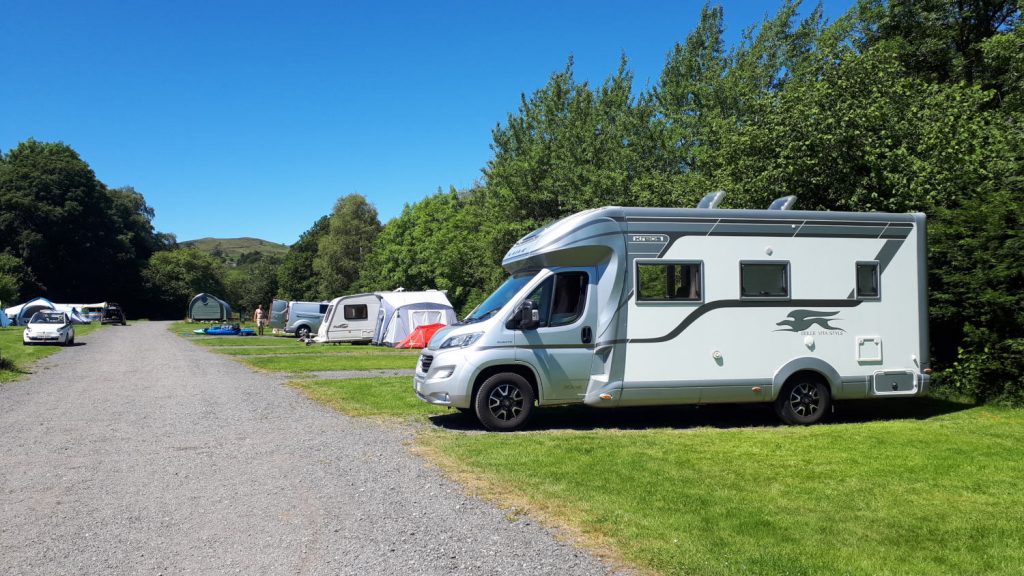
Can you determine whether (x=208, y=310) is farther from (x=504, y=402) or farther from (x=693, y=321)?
(x=693, y=321)

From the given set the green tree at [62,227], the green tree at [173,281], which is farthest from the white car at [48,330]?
the green tree at [173,281]

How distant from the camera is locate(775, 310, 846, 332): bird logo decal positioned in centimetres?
966

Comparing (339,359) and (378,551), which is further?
(339,359)

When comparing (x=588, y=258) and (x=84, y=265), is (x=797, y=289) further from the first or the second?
(x=84, y=265)

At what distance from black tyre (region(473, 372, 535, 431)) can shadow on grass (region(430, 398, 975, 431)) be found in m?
0.29

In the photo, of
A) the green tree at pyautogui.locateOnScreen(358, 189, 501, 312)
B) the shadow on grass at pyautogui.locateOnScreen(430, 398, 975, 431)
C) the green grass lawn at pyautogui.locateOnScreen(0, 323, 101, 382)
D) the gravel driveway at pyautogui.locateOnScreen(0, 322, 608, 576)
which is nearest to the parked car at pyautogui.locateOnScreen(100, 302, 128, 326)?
the green tree at pyautogui.locateOnScreen(358, 189, 501, 312)

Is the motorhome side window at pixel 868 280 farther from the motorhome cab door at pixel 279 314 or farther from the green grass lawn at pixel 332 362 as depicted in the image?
the motorhome cab door at pixel 279 314

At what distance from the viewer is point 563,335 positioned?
9.38 m

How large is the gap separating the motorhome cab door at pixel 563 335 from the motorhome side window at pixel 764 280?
1.99 metres

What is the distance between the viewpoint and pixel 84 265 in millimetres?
77188

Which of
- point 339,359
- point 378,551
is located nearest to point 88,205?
point 339,359

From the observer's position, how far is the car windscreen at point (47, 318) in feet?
99.3

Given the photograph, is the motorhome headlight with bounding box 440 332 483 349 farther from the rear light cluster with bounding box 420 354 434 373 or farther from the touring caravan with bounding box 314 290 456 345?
the touring caravan with bounding box 314 290 456 345

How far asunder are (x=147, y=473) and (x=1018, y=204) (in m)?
11.6
